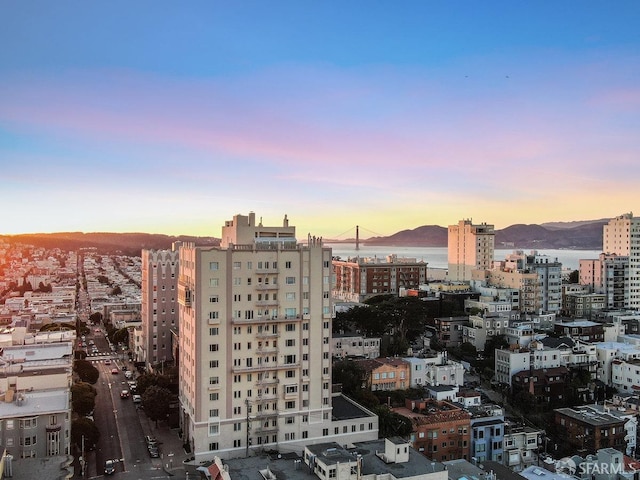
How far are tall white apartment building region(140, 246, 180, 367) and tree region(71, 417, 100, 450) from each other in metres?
14.6

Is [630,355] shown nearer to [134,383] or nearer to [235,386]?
[235,386]

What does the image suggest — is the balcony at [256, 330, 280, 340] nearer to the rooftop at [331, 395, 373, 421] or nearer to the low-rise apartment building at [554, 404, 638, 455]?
the rooftop at [331, 395, 373, 421]

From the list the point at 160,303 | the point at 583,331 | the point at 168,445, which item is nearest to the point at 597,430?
the point at 583,331

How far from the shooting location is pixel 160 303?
42.7 metres

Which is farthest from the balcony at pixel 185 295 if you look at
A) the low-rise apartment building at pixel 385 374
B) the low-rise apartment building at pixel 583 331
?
the low-rise apartment building at pixel 583 331

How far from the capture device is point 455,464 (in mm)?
24641

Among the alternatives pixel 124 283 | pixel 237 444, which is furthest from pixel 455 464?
pixel 124 283

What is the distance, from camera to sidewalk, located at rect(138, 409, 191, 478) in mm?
25219

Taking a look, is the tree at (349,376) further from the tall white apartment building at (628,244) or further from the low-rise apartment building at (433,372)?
the tall white apartment building at (628,244)

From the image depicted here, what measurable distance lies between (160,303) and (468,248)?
1424 inches

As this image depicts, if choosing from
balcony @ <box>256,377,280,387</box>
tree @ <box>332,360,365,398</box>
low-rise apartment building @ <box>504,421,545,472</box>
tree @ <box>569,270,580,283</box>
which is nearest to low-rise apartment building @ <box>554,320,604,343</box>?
low-rise apartment building @ <box>504,421,545,472</box>

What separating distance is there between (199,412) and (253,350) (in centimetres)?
336

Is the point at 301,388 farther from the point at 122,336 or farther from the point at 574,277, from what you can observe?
the point at 574,277

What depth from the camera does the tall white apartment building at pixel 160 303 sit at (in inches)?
1658
